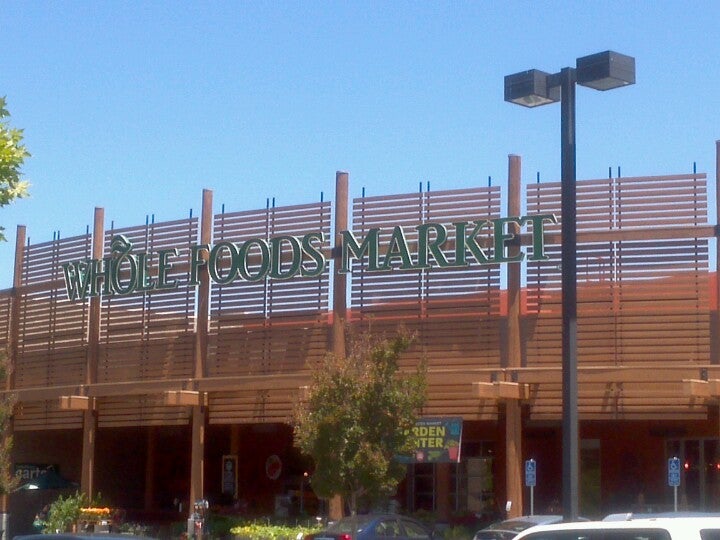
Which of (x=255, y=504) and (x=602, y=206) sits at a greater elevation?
(x=602, y=206)

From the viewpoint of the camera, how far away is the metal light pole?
14.3 meters

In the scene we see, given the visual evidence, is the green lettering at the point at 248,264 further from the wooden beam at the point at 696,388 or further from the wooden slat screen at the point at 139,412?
the wooden beam at the point at 696,388

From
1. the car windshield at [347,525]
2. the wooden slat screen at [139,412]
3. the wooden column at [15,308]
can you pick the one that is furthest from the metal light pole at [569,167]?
the wooden column at [15,308]

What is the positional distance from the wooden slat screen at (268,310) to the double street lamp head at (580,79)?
1513cm

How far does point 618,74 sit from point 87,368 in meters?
22.6

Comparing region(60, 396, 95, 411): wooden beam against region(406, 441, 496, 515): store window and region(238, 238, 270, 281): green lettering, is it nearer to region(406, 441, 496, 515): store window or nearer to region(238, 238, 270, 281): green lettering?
region(238, 238, 270, 281): green lettering

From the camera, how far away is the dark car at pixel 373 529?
75.0 feet

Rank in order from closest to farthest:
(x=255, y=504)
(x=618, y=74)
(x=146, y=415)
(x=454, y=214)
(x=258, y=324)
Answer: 1. (x=618, y=74)
2. (x=454, y=214)
3. (x=258, y=324)
4. (x=146, y=415)
5. (x=255, y=504)

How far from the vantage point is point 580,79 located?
15.0 metres

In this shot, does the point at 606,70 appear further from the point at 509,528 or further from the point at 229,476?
the point at 229,476

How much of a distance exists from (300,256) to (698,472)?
40.8 ft

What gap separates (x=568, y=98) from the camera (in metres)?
15.3

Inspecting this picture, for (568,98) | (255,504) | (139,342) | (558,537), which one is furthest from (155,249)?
(558,537)

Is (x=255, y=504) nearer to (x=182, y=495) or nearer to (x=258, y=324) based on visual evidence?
(x=182, y=495)
